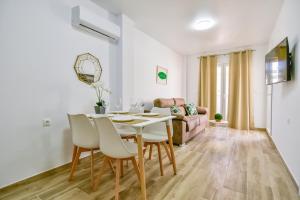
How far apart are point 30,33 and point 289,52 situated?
10.9 ft

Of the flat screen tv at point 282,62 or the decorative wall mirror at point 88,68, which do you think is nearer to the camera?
the flat screen tv at point 282,62

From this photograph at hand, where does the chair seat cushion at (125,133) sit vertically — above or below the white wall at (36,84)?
below

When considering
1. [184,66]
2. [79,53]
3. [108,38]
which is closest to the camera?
[79,53]

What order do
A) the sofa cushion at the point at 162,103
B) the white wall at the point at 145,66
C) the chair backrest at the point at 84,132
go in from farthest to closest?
the sofa cushion at the point at 162,103, the white wall at the point at 145,66, the chair backrest at the point at 84,132

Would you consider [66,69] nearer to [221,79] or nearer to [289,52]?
[289,52]

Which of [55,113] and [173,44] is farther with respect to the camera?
[173,44]

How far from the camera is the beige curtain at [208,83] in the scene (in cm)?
537

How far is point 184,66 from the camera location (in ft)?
19.9

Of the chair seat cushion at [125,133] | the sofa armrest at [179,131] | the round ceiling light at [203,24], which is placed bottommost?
the sofa armrest at [179,131]

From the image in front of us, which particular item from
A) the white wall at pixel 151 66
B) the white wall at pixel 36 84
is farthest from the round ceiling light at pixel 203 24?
the white wall at pixel 36 84

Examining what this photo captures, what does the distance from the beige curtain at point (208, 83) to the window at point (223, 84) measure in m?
0.19

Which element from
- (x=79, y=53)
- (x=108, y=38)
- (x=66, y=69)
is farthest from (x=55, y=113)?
(x=108, y=38)

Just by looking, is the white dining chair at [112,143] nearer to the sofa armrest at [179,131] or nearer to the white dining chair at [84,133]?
the white dining chair at [84,133]

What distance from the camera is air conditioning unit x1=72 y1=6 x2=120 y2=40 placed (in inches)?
88.7
